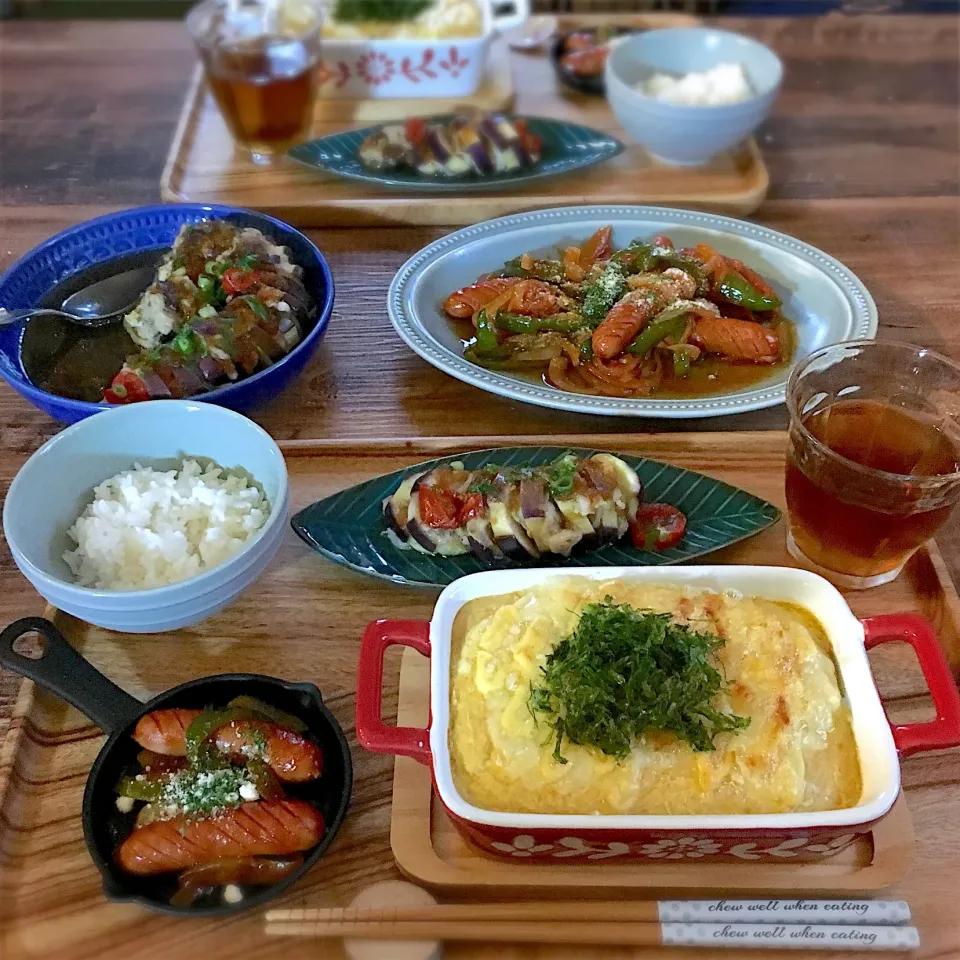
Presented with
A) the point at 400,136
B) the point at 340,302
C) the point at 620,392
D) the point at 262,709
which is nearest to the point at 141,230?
the point at 340,302

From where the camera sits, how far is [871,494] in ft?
4.22

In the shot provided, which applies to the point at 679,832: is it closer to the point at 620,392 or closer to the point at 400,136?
the point at 620,392

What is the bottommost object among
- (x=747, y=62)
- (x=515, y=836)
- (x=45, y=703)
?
(x=45, y=703)

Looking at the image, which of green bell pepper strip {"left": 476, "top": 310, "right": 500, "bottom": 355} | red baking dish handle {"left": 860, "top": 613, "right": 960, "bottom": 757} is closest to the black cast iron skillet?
red baking dish handle {"left": 860, "top": 613, "right": 960, "bottom": 757}

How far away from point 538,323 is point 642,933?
1.24 meters

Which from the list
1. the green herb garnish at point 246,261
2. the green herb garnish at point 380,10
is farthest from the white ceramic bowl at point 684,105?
the green herb garnish at point 246,261

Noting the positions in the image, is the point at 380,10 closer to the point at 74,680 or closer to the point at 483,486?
the point at 483,486

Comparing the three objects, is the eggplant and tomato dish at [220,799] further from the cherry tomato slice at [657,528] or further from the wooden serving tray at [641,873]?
the cherry tomato slice at [657,528]

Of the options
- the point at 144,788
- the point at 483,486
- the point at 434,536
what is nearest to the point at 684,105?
the point at 483,486

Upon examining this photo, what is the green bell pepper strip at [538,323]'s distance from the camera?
1889mm

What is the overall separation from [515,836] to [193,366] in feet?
3.61

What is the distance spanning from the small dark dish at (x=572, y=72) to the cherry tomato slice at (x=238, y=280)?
1.44 m

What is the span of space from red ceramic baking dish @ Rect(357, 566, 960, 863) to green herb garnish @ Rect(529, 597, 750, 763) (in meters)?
0.10

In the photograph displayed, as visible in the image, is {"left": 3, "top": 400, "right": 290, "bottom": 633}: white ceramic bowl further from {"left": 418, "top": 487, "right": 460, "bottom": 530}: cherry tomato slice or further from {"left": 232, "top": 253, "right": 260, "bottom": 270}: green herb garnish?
{"left": 232, "top": 253, "right": 260, "bottom": 270}: green herb garnish
